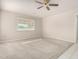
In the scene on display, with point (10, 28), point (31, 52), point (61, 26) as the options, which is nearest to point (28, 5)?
point (10, 28)

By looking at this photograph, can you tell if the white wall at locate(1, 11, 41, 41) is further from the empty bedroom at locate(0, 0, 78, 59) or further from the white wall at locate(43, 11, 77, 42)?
the white wall at locate(43, 11, 77, 42)

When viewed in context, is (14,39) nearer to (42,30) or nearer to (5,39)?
(5,39)

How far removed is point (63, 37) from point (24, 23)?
2665 millimetres

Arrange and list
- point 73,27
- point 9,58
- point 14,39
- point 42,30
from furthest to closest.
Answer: point 42,30 < point 14,39 < point 73,27 < point 9,58

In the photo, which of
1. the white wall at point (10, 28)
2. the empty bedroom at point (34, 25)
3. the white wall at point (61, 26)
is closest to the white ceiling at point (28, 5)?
the empty bedroom at point (34, 25)

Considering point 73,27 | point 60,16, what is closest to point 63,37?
point 73,27

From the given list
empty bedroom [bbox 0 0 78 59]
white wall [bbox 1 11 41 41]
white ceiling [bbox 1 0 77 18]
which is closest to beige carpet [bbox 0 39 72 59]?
A: empty bedroom [bbox 0 0 78 59]

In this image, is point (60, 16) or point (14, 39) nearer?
point (14, 39)

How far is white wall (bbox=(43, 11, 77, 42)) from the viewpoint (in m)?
5.06

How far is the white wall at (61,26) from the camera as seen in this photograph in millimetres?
5056

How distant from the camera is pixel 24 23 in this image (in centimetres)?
562

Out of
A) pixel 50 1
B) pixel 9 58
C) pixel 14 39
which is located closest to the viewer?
pixel 9 58

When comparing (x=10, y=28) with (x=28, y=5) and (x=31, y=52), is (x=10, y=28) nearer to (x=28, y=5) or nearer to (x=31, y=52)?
(x=28, y=5)

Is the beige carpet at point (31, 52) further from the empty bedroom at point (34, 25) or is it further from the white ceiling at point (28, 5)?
the white ceiling at point (28, 5)
